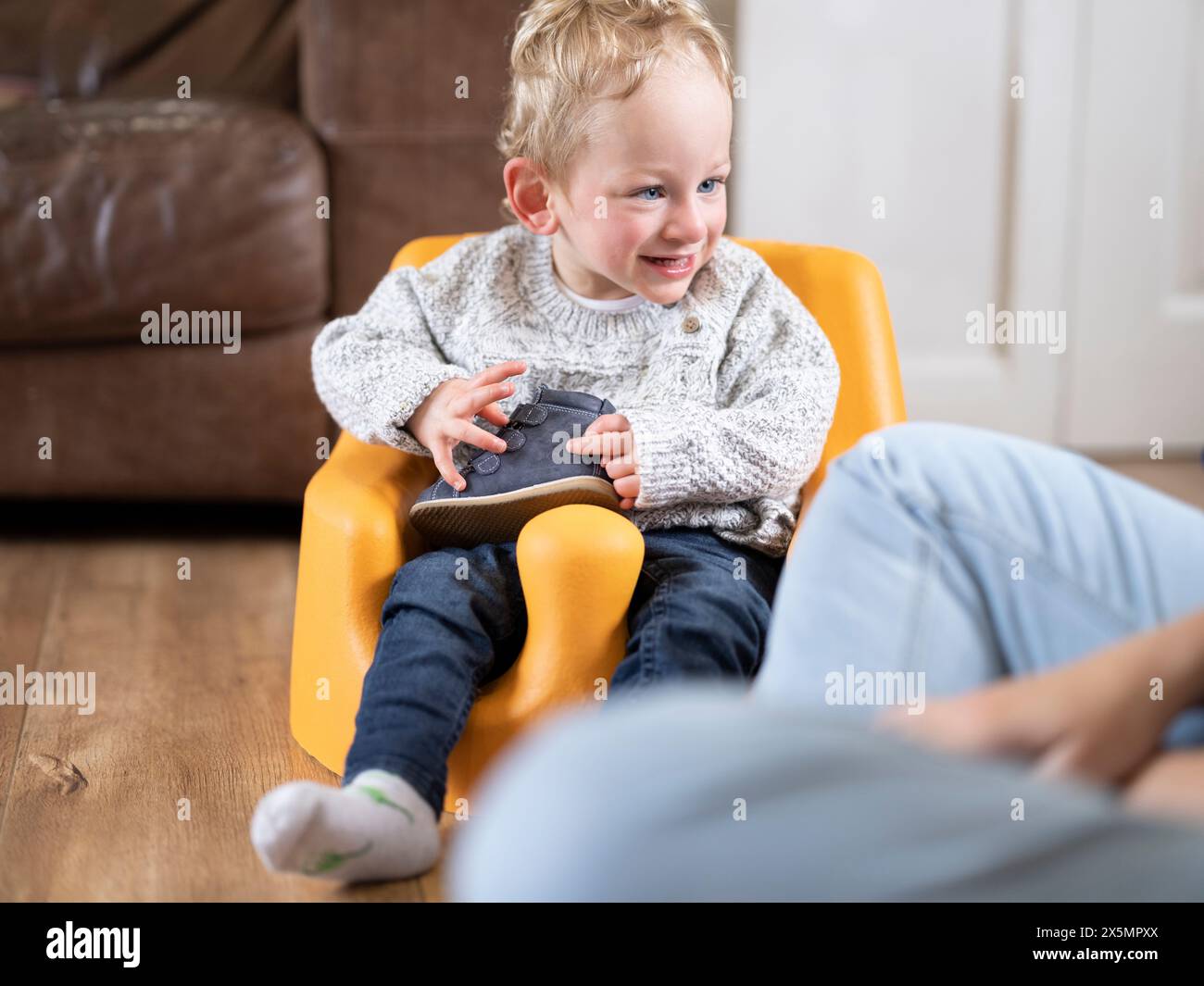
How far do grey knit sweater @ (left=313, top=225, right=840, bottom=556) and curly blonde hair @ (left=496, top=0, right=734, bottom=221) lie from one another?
0.40 ft

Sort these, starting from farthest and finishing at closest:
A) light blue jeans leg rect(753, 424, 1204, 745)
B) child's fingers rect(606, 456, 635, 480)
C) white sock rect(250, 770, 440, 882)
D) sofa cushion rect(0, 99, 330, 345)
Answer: sofa cushion rect(0, 99, 330, 345)
child's fingers rect(606, 456, 635, 480)
white sock rect(250, 770, 440, 882)
light blue jeans leg rect(753, 424, 1204, 745)

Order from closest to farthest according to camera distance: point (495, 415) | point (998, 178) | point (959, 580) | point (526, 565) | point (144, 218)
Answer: point (959, 580) → point (526, 565) → point (495, 415) → point (144, 218) → point (998, 178)

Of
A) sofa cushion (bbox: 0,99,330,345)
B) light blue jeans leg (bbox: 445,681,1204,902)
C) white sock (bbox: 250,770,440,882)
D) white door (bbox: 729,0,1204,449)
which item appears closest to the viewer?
light blue jeans leg (bbox: 445,681,1204,902)

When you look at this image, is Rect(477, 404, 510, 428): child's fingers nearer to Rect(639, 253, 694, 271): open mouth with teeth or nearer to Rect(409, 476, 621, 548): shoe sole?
Rect(409, 476, 621, 548): shoe sole

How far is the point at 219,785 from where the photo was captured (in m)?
1.06

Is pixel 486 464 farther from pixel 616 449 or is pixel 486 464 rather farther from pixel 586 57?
pixel 586 57

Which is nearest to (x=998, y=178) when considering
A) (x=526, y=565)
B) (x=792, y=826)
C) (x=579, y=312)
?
(x=579, y=312)

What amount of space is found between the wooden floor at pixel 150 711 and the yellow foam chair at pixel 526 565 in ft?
0.23

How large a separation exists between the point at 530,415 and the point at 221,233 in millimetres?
723

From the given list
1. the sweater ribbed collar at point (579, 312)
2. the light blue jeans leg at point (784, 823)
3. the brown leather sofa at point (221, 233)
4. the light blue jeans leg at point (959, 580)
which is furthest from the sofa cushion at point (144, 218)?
the light blue jeans leg at point (784, 823)

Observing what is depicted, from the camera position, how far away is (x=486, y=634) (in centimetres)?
99

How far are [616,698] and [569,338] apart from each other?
35cm

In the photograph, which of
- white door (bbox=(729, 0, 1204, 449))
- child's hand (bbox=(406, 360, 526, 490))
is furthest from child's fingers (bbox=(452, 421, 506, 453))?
white door (bbox=(729, 0, 1204, 449))

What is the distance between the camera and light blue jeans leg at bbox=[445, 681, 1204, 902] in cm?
44
